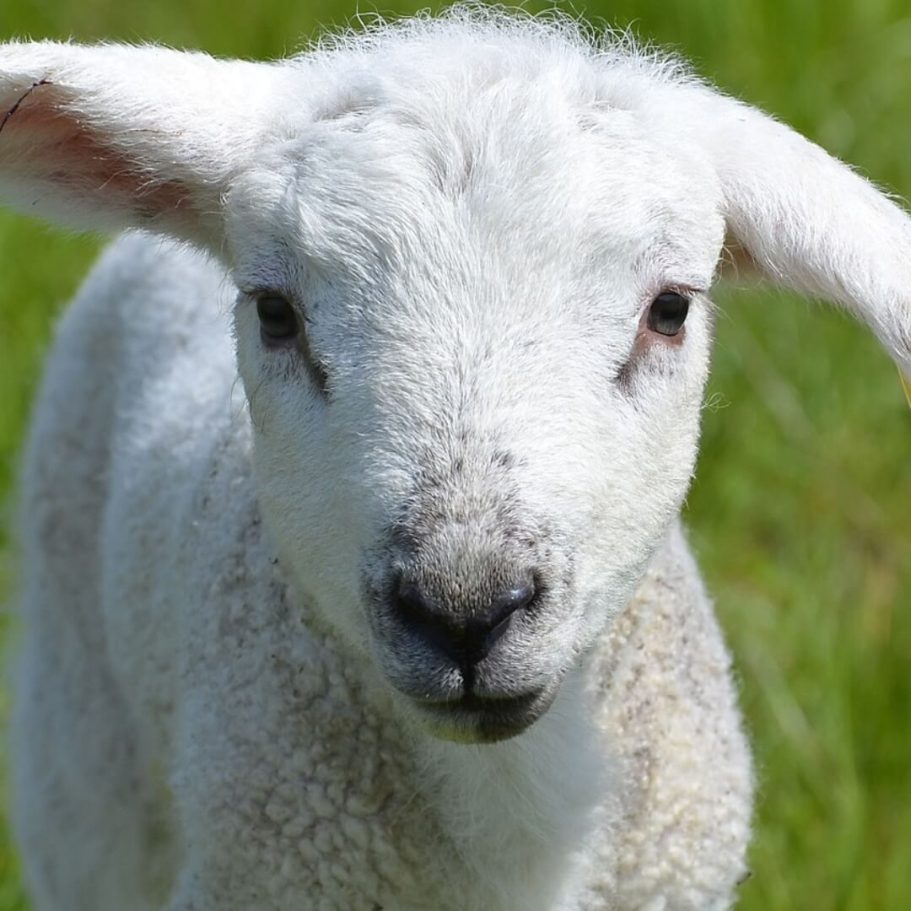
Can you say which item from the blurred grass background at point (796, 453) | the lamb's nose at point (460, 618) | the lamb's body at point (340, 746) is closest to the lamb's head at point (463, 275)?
the lamb's nose at point (460, 618)

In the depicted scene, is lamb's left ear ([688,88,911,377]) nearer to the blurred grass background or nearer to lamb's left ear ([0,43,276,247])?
the blurred grass background

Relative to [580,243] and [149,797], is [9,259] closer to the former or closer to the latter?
[149,797]

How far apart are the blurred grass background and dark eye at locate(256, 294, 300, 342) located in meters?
0.90

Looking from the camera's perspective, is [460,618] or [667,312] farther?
[667,312]

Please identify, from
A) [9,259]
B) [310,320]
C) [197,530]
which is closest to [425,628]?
[310,320]

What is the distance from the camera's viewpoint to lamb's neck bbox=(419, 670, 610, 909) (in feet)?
10.1

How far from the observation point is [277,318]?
293 cm

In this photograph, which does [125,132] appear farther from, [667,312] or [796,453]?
[796,453]

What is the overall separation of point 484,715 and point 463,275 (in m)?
0.65

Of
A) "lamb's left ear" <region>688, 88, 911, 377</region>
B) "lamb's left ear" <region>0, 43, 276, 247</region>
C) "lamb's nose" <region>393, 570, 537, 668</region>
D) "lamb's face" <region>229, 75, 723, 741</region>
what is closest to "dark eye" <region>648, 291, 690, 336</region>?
"lamb's face" <region>229, 75, 723, 741</region>

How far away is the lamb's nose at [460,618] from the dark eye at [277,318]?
579mm

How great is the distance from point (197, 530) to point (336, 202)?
934 mm

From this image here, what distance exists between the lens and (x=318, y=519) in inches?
110

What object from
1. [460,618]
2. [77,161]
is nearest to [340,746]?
[460,618]
